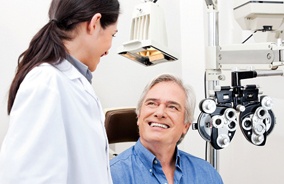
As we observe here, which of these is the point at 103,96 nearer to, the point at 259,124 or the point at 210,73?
the point at 210,73

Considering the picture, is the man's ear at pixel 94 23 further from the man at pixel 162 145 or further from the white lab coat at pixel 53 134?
the man at pixel 162 145

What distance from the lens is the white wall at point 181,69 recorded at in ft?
6.86

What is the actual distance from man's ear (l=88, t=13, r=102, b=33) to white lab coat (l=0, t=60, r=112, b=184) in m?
0.11

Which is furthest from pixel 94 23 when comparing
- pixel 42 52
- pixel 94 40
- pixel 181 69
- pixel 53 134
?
pixel 181 69

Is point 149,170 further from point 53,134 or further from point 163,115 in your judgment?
point 53,134

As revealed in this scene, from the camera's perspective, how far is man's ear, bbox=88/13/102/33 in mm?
970

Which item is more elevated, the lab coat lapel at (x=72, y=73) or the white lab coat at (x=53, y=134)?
the lab coat lapel at (x=72, y=73)

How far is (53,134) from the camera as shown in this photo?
0.85 m

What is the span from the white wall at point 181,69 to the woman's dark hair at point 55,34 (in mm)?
1192

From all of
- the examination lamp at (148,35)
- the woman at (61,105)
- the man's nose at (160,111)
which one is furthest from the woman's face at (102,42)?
the man's nose at (160,111)

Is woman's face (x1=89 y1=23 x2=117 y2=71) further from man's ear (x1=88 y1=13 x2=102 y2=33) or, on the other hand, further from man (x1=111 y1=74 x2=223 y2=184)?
man (x1=111 y1=74 x2=223 y2=184)

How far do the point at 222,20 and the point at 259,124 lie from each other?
1.11m

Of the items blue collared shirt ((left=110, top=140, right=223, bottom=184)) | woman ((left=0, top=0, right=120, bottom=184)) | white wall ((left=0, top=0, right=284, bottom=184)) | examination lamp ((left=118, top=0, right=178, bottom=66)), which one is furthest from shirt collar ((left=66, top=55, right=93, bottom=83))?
white wall ((left=0, top=0, right=284, bottom=184))

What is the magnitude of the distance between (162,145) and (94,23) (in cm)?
66
